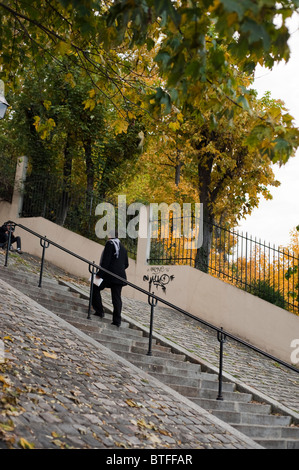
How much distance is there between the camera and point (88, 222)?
15.8m

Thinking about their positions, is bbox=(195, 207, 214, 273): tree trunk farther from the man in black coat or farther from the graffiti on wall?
the man in black coat

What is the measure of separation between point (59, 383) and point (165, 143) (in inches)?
185

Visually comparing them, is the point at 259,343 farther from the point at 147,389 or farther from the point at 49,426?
the point at 49,426

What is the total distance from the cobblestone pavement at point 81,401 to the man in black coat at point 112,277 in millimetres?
1372

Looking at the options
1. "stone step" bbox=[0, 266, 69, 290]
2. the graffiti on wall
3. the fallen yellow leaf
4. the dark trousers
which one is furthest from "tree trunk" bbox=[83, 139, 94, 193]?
the fallen yellow leaf

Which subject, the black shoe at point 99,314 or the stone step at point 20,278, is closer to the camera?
the black shoe at point 99,314

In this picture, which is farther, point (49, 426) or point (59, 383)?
point (59, 383)

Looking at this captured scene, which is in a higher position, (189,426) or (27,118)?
(27,118)

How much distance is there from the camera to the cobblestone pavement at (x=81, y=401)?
4.29 metres
